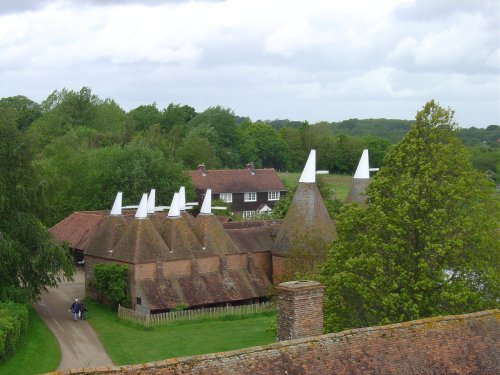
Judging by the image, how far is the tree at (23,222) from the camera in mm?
33094

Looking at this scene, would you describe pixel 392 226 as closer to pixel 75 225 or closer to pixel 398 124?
pixel 75 225

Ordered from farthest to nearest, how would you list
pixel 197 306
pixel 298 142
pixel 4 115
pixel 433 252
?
pixel 298 142 → pixel 197 306 → pixel 4 115 → pixel 433 252

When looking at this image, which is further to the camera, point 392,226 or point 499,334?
point 392,226

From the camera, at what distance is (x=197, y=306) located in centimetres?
3616

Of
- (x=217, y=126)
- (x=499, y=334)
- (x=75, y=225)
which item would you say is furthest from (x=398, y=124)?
(x=499, y=334)

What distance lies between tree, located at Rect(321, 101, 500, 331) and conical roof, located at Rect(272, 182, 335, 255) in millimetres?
13242

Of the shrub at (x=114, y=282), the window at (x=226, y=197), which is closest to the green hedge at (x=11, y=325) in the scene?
the shrub at (x=114, y=282)

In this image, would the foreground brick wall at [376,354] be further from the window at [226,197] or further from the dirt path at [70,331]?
the window at [226,197]

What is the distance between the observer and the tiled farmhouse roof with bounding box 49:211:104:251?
149 ft

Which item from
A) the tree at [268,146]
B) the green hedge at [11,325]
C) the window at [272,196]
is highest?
the tree at [268,146]

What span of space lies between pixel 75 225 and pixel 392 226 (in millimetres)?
29776

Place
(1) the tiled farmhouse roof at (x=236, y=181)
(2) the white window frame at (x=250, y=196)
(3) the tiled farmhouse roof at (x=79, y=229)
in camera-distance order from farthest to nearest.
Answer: (2) the white window frame at (x=250, y=196), (1) the tiled farmhouse roof at (x=236, y=181), (3) the tiled farmhouse roof at (x=79, y=229)

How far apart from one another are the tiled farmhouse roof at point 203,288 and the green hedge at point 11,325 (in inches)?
261

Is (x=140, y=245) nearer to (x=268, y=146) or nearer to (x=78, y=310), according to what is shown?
(x=78, y=310)
